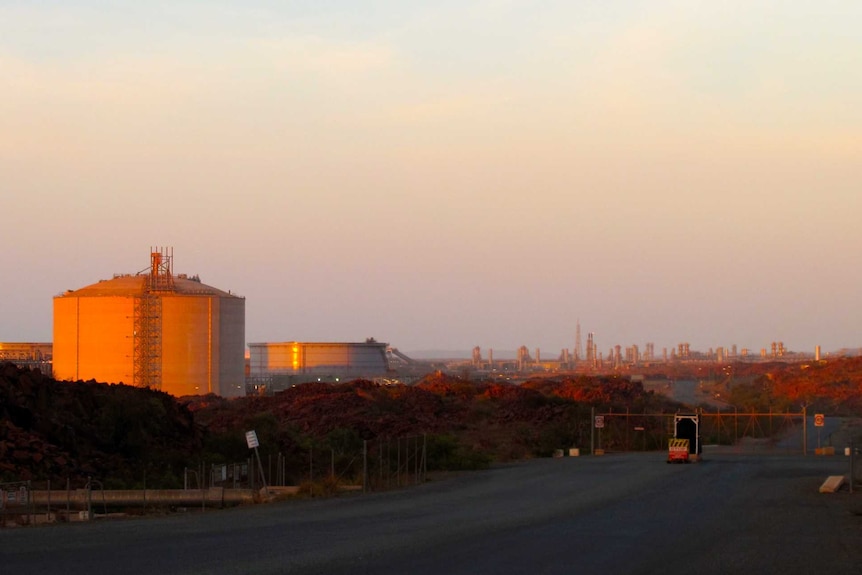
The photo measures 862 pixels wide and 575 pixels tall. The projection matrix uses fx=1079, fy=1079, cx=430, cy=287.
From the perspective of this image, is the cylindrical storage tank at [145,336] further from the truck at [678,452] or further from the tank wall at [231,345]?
the truck at [678,452]

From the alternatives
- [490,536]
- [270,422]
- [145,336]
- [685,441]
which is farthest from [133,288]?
[490,536]

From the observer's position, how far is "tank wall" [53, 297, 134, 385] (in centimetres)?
6769

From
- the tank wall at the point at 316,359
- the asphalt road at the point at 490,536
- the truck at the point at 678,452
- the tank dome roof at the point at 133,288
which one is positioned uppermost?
the tank dome roof at the point at 133,288

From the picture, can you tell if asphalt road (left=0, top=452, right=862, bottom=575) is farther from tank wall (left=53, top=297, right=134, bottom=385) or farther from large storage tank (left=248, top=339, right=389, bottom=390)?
large storage tank (left=248, top=339, right=389, bottom=390)

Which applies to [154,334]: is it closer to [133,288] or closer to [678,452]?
[133,288]

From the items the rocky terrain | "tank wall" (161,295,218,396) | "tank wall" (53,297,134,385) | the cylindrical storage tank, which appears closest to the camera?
the rocky terrain

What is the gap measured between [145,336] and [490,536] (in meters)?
53.4

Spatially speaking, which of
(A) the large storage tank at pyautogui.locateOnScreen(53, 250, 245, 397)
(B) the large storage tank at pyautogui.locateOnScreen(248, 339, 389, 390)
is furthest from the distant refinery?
(B) the large storage tank at pyautogui.locateOnScreen(248, 339, 389, 390)

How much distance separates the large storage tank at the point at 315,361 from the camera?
103 metres

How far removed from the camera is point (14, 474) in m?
28.4

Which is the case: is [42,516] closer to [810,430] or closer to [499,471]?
[499,471]

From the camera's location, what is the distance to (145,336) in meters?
68.1

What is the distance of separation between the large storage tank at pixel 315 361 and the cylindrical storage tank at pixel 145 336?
3005cm

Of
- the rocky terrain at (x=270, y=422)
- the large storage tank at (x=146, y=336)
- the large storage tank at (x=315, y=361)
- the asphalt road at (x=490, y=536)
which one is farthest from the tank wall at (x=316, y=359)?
the asphalt road at (x=490, y=536)
